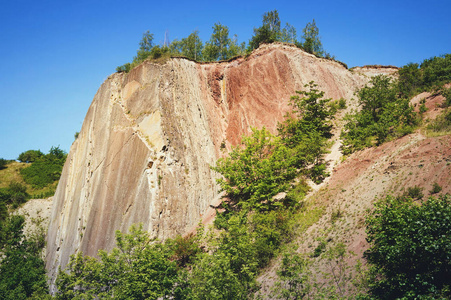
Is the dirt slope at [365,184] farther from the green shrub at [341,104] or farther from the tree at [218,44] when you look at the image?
the tree at [218,44]

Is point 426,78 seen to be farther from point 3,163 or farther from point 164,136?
point 3,163

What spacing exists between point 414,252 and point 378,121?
1849cm

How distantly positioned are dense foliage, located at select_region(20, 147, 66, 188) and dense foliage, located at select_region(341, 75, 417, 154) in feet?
154

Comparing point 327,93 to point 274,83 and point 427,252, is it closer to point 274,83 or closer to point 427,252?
point 274,83

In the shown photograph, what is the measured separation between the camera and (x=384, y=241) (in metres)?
14.5

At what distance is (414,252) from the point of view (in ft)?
41.5

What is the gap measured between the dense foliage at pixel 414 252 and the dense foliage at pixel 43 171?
173 ft

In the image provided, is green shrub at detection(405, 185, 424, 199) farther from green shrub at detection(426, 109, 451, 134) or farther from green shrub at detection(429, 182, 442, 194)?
green shrub at detection(426, 109, 451, 134)

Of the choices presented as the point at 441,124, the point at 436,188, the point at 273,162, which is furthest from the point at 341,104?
the point at 436,188

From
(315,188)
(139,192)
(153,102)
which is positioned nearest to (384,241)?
(315,188)

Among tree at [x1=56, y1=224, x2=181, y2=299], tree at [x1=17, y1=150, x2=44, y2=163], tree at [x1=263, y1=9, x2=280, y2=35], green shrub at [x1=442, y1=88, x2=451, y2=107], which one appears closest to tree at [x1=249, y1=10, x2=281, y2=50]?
tree at [x1=263, y1=9, x2=280, y2=35]

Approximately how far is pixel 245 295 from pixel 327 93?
27.7 metres

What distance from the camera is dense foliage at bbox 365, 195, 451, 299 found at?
12.0 meters

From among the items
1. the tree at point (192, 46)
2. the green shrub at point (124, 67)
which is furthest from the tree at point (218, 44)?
the green shrub at point (124, 67)
